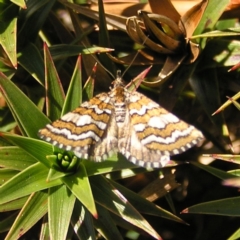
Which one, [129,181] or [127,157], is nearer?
[127,157]

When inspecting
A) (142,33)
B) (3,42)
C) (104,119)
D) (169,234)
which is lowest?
(169,234)

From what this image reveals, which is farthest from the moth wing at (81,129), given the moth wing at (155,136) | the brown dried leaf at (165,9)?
the brown dried leaf at (165,9)

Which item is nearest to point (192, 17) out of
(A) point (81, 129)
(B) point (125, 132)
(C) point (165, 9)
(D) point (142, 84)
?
(C) point (165, 9)

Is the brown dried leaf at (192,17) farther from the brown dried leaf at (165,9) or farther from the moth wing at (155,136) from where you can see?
the moth wing at (155,136)

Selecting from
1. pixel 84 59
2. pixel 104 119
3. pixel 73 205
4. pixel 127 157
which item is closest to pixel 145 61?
pixel 84 59

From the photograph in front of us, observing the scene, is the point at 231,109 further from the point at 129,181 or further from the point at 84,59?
the point at 84,59

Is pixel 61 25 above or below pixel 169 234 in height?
above

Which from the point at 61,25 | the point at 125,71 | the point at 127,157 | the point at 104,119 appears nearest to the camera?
the point at 127,157
